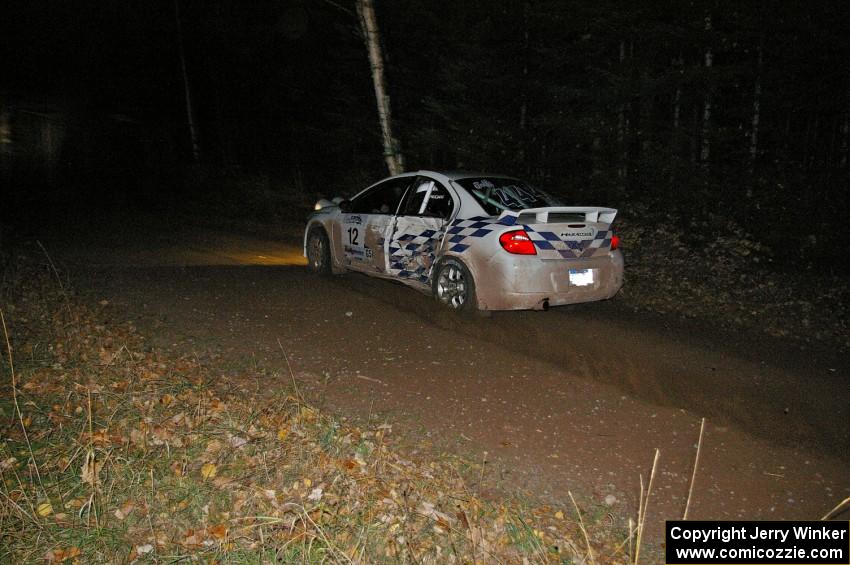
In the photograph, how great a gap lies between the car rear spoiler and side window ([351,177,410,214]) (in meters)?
1.92

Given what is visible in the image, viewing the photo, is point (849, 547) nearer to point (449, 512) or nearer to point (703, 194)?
point (449, 512)

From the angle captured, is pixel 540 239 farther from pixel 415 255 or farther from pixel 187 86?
pixel 187 86

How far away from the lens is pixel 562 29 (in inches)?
694

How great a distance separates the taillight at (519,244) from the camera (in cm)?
702

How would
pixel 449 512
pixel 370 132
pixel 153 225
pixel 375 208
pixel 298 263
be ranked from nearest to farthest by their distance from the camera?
pixel 449 512, pixel 375 208, pixel 298 263, pixel 153 225, pixel 370 132

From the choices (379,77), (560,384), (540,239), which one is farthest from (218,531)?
(379,77)

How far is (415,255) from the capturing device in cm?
820

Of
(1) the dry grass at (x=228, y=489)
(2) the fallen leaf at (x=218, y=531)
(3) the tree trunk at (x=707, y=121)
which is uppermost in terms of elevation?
(3) the tree trunk at (x=707, y=121)

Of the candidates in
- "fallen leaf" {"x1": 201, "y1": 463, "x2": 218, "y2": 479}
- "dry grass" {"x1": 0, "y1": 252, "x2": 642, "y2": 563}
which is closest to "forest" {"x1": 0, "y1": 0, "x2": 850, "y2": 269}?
"dry grass" {"x1": 0, "y1": 252, "x2": 642, "y2": 563}

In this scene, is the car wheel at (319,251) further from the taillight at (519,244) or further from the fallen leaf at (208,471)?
the fallen leaf at (208,471)

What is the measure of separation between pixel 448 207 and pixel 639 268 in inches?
170

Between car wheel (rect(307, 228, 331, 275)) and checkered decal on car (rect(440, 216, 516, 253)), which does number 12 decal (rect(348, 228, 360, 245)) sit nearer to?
car wheel (rect(307, 228, 331, 275))

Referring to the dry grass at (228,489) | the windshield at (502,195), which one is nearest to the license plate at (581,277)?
the windshield at (502,195)

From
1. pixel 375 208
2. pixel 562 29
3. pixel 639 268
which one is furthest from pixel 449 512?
pixel 562 29
